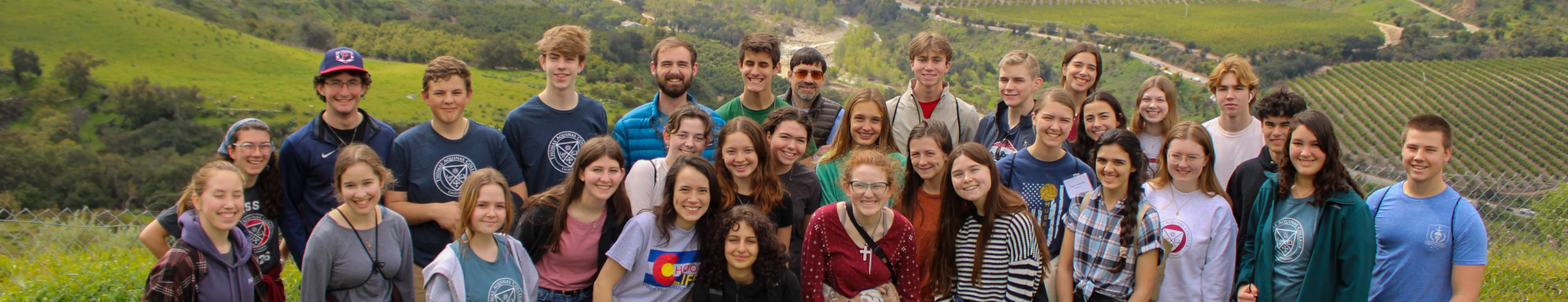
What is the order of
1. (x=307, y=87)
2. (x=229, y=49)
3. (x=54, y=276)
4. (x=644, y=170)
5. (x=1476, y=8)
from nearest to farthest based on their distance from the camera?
1. (x=644, y=170)
2. (x=54, y=276)
3. (x=307, y=87)
4. (x=229, y=49)
5. (x=1476, y=8)

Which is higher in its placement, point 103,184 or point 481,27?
point 481,27

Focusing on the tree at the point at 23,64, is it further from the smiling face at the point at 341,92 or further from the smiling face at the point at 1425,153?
the smiling face at the point at 1425,153

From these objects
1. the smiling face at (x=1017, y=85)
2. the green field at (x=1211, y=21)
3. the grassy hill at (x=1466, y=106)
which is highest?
the green field at (x=1211, y=21)

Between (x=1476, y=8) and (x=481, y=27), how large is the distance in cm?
10505

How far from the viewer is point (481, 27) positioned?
6919cm

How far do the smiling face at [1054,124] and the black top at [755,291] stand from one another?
60.8 inches

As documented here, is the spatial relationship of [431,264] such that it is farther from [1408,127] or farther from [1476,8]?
[1476,8]

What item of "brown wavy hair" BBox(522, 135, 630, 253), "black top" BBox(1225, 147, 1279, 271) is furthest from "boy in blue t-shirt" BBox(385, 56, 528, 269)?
"black top" BBox(1225, 147, 1279, 271)

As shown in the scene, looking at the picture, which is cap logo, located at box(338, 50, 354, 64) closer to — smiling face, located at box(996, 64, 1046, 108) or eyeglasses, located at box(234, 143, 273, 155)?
eyeglasses, located at box(234, 143, 273, 155)

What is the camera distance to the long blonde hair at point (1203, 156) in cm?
357

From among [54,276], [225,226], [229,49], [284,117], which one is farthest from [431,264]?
[229,49]

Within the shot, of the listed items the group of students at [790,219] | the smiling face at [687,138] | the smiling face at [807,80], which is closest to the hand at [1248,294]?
the group of students at [790,219]

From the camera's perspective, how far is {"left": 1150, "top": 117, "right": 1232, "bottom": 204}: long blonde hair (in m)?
3.57

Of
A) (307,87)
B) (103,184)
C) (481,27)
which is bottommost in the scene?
(103,184)
